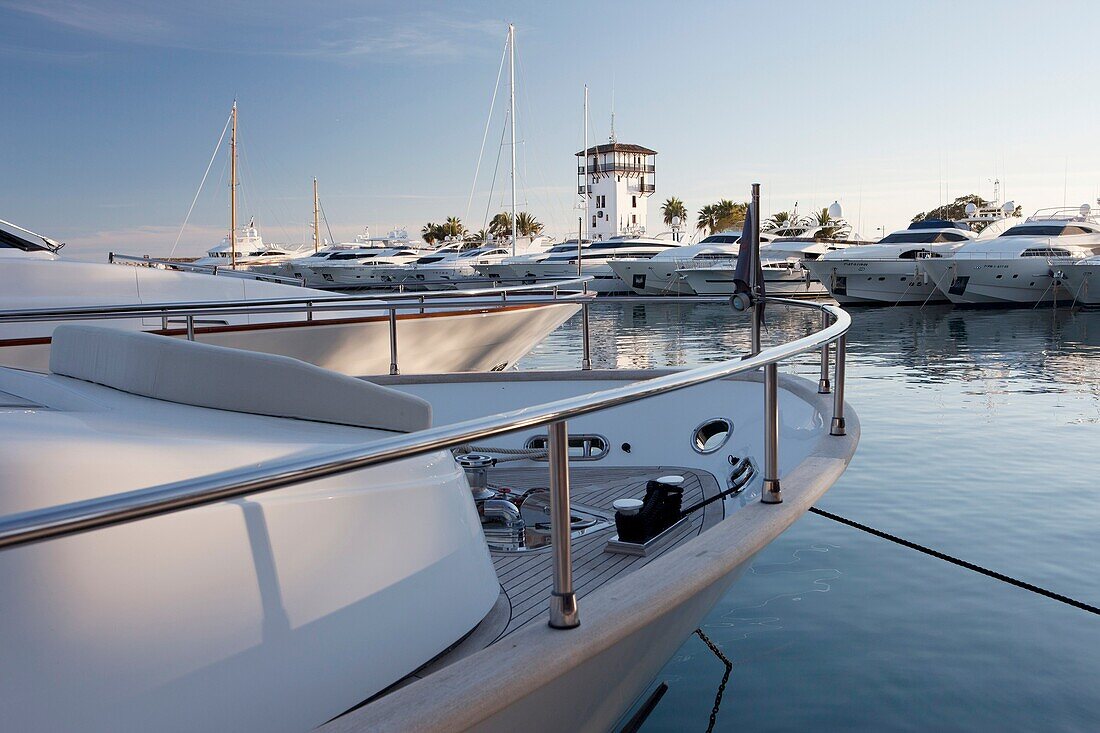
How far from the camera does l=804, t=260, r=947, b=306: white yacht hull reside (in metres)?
34.3

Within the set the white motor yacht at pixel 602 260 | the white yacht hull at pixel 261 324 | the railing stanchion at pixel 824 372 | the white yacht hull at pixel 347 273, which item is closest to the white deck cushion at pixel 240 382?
the railing stanchion at pixel 824 372

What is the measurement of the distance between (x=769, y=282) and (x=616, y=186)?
30851 mm

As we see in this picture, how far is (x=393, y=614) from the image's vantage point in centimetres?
228

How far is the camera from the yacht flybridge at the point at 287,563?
173 cm

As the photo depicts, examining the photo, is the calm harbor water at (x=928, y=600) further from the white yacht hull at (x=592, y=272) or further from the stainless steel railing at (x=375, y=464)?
the white yacht hull at (x=592, y=272)

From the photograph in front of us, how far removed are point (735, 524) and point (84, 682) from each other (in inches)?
70.5

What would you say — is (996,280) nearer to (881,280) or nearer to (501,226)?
(881,280)

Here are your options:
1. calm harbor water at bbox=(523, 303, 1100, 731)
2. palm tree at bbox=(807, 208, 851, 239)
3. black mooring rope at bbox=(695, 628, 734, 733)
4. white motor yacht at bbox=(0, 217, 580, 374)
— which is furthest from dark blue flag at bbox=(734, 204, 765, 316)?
palm tree at bbox=(807, 208, 851, 239)

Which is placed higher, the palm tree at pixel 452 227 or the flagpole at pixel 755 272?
the palm tree at pixel 452 227

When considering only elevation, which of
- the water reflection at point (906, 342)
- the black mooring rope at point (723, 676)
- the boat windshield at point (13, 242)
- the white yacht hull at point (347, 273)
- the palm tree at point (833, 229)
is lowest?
the black mooring rope at point (723, 676)

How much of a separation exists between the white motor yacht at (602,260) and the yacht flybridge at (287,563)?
35634 millimetres

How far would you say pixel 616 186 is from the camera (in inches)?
2692

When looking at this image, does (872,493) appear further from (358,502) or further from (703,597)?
(358,502)

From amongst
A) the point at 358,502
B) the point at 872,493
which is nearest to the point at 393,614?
the point at 358,502
